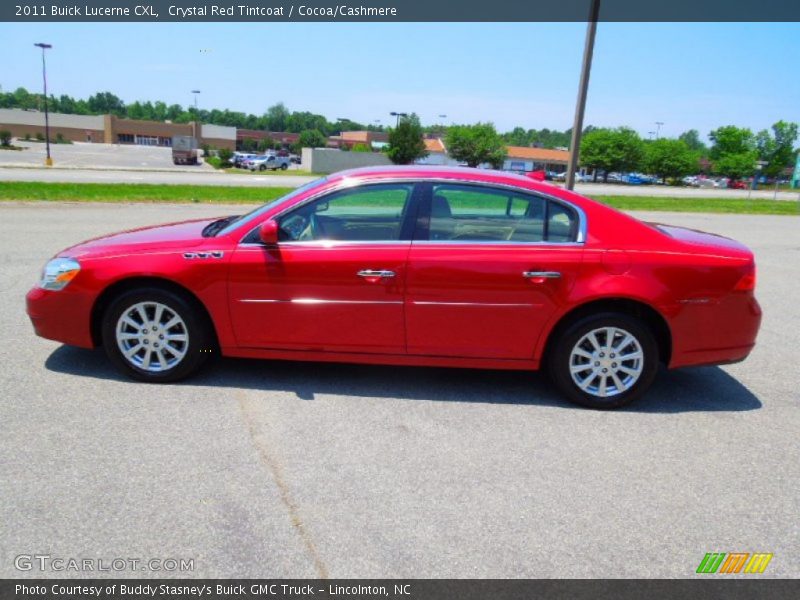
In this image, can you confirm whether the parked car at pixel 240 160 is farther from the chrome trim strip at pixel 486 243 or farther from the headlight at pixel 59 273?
the chrome trim strip at pixel 486 243

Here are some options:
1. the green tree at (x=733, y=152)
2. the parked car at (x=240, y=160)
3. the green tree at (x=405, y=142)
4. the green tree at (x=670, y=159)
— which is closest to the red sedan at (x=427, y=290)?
the green tree at (x=405, y=142)

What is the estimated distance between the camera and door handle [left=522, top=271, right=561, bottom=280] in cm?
421

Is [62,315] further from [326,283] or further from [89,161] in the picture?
[89,161]

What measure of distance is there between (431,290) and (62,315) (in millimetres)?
2700

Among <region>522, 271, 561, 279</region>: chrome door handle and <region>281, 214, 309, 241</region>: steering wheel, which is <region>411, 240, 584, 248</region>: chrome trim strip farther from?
<region>281, 214, 309, 241</region>: steering wheel

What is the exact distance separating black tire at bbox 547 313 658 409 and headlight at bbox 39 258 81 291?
3505mm

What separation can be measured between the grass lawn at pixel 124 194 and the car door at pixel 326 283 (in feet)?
41.3

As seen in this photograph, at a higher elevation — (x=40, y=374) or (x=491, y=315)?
(x=491, y=315)

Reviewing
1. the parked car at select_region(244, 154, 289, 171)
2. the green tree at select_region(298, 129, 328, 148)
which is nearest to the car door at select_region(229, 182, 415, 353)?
the parked car at select_region(244, 154, 289, 171)

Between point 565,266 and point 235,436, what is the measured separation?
244 cm

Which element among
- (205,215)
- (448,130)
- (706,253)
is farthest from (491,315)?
(448,130)

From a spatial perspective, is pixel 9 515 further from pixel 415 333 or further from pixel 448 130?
pixel 448 130

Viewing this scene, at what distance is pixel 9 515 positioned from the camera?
2867 millimetres

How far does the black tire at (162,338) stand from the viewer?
172 inches
